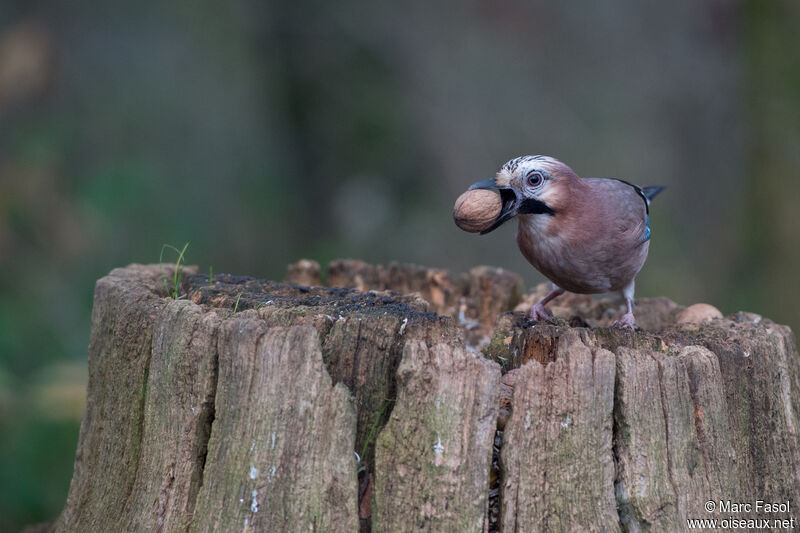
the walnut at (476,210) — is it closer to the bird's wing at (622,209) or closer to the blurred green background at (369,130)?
the bird's wing at (622,209)

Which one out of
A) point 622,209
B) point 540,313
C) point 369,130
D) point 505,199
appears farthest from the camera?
point 369,130

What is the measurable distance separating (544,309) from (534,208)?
699 mm

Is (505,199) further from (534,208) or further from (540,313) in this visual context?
(540,313)

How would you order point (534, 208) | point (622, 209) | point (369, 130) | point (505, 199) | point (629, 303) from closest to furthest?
1. point (505, 199)
2. point (534, 208)
3. point (622, 209)
4. point (629, 303)
5. point (369, 130)

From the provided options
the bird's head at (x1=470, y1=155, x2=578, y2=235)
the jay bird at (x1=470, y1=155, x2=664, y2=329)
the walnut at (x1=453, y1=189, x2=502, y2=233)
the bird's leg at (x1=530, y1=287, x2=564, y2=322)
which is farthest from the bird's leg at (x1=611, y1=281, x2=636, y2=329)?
the walnut at (x1=453, y1=189, x2=502, y2=233)

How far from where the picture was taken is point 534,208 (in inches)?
149

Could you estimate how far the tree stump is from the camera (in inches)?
93.0

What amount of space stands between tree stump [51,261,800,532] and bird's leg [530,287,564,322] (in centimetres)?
86

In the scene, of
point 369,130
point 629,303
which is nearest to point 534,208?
point 629,303

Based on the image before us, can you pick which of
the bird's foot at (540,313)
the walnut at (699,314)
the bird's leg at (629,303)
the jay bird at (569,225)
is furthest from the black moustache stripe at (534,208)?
the walnut at (699,314)

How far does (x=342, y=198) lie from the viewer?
8.34 m

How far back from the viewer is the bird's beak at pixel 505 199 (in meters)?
3.56

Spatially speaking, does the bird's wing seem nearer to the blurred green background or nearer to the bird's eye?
the bird's eye

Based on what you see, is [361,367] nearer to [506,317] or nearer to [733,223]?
[506,317]
